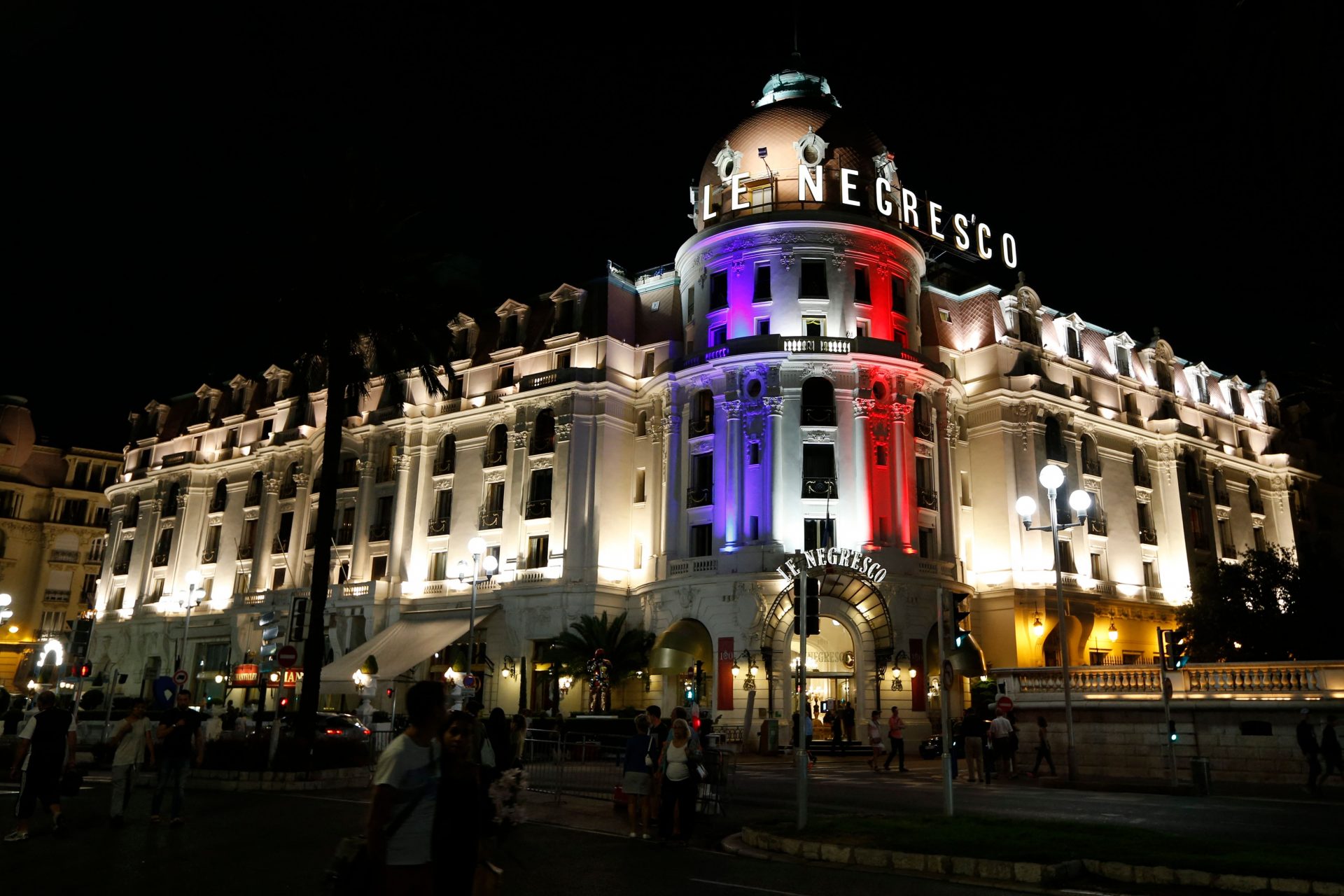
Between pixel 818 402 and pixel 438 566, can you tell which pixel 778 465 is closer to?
pixel 818 402

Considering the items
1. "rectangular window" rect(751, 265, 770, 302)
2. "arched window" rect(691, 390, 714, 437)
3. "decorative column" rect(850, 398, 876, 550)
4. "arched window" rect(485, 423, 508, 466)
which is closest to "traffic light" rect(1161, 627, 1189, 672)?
"decorative column" rect(850, 398, 876, 550)

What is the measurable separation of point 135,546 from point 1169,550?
66.1 metres

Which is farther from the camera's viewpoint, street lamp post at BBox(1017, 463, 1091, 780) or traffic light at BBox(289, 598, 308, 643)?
street lamp post at BBox(1017, 463, 1091, 780)

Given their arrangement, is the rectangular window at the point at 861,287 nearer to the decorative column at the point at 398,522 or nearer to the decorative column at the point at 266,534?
the decorative column at the point at 398,522

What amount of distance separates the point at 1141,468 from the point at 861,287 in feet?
71.1

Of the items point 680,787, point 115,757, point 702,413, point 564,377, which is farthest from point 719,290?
point 115,757

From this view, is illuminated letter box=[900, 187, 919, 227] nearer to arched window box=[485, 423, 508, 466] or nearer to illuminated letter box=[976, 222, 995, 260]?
illuminated letter box=[976, 222, 995, 260]

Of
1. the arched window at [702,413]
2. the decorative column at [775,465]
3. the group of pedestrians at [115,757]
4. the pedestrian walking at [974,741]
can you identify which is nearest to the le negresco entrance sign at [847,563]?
the decorative column at [775,465]

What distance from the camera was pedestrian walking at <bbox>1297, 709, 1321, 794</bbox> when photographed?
78.4ft

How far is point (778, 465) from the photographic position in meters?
43.8

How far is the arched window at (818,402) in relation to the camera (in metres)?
44.4

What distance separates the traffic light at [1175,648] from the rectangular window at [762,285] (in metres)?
24.9

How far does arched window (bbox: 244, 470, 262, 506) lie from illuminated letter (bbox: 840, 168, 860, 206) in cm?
4082

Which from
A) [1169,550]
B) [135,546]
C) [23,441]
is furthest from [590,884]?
[23,441]
